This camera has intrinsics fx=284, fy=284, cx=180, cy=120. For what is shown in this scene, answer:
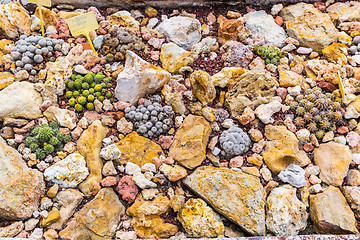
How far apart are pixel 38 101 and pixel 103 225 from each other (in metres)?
2.09

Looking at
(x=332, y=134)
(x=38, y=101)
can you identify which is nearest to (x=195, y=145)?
(x=332, y=134)

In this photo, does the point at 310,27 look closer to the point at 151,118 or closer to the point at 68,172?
the point at 151,118

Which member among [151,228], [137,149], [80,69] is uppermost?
[80,69]

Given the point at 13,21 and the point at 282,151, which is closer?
the point at 282,151

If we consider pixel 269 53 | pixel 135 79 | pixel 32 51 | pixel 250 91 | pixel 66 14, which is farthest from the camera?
pixel 66 14

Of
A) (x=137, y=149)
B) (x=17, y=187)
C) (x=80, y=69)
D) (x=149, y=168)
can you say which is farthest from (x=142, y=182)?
(x=80, y=69)

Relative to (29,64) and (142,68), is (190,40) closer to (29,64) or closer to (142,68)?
(142,68)

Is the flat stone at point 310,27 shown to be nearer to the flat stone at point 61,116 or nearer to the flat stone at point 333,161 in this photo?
the flat stone at point 333,161

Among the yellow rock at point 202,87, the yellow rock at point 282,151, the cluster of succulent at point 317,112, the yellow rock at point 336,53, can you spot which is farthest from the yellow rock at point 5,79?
the yellow rock at point 336,53

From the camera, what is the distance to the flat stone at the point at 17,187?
3.26 m

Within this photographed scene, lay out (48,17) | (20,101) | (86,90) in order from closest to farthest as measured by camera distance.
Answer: (20,101)
(86,90)
(48,17)

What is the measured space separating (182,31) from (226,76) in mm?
1319

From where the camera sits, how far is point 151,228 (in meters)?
3.42

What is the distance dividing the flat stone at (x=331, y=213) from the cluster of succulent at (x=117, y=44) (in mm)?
3527
